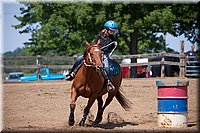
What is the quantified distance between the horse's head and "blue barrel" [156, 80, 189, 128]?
125 cm

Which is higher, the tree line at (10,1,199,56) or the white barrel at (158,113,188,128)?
the tree line at (10,1,199,56)

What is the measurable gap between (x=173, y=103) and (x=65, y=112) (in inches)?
149

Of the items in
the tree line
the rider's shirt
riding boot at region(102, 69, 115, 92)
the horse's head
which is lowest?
riding boot at region(102, 69, 115, 92)

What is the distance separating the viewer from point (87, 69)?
9.02 metres

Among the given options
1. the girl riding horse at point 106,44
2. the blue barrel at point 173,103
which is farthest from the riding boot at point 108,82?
the blue barrel at point 173,103

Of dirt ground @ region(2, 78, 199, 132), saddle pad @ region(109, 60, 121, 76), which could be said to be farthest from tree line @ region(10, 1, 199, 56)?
saddle pad @ region(109, 60, 121, 76)

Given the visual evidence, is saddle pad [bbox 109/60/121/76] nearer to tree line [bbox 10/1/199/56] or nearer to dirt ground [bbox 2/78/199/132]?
dirt ground [bbox 2/78/199/132]

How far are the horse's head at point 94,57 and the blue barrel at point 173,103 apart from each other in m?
1.25

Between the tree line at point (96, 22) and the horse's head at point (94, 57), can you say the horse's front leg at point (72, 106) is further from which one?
the tree line at point (96, 22)

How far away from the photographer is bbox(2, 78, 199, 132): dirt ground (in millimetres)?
9077

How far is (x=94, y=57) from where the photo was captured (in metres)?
8.63

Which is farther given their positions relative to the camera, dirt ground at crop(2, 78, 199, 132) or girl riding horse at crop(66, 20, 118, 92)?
girl riding horse at crop(66, 20, 118, 92)

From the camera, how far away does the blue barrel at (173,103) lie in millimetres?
8766

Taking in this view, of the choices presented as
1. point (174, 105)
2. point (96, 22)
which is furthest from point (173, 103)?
point (96, 22)
